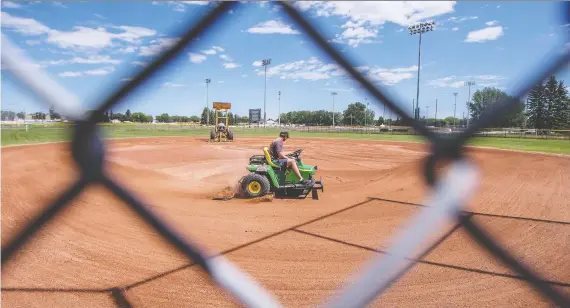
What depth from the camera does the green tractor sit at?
276 inches

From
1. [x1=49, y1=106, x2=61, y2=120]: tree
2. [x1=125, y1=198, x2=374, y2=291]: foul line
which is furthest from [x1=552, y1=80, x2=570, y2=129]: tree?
[x1=125, y1=198, x2=374, y2=291]: foul line

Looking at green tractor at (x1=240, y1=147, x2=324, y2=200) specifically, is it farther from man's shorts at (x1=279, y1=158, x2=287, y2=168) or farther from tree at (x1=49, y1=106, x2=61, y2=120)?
tree at (x1=49, y1=106, x2=61, y2=120)

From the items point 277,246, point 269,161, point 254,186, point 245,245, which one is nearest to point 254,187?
point 254,186

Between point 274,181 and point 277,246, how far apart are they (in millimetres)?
3040

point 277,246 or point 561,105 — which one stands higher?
point 561,105

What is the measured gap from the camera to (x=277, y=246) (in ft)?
13.7

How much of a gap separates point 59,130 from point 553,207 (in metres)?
7.69

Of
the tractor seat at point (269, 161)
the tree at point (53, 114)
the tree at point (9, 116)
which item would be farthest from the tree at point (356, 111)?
the tractor seat at point (269, 161)

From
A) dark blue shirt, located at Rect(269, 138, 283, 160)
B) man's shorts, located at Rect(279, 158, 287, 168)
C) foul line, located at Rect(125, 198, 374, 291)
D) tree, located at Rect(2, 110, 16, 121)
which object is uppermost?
tree, located at Rect(2, 110, 16, 121)

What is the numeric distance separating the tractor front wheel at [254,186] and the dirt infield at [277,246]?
0.31 m

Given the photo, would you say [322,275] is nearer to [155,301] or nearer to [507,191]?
[155,301]

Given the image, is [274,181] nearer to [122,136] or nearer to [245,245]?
[245,245]

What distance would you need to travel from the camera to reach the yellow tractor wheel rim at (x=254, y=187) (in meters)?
7.02

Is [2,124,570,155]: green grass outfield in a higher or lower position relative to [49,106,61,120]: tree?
lower
